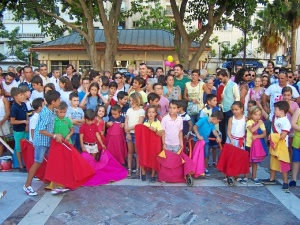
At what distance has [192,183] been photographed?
6426mm

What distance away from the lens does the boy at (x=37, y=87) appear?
7.65 m

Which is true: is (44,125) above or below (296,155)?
above

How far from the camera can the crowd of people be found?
20.4ft

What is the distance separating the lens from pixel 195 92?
311 inches

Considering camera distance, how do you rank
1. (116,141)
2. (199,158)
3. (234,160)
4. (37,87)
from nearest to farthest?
(234,160) < (199,158) < (116,141) < (37,87)

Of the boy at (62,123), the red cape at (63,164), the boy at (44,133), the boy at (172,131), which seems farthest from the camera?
the boy at (172,131)

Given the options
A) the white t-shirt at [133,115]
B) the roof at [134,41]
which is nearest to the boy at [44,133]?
the white t-shirt at [133,115]

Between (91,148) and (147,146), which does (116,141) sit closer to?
(91,148)

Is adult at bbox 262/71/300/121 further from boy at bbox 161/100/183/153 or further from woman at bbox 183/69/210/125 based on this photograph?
boy at bbox 161/100/183/153

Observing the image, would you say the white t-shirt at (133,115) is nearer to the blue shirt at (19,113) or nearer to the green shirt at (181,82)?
the green shirt at (181,82)

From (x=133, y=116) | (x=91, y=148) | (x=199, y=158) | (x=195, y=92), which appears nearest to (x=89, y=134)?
(x=91, y=148)

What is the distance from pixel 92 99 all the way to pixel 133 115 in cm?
112

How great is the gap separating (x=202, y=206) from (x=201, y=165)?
1.22 metres

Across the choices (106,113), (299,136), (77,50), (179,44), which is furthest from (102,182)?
(77,50)
